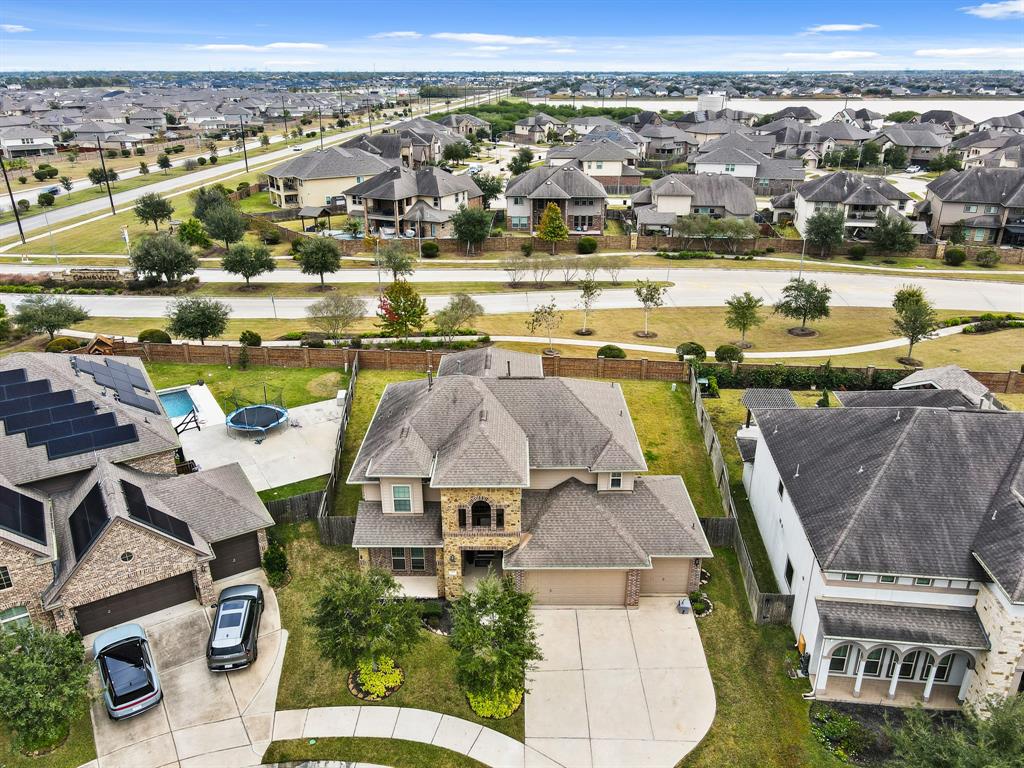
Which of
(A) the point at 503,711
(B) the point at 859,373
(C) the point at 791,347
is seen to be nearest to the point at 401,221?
(C) the point at 791,347

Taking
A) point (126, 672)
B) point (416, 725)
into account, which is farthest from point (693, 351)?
point (126, 672)

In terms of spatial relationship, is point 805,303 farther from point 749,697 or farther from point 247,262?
point 247,262

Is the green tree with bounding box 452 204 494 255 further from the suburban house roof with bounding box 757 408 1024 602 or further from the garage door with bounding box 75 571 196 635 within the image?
the garage door with bounding box 75 571 196 635

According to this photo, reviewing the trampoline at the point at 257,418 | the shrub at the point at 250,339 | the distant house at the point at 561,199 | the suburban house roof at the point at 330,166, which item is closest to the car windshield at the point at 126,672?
the trampoline at the point at 257,418

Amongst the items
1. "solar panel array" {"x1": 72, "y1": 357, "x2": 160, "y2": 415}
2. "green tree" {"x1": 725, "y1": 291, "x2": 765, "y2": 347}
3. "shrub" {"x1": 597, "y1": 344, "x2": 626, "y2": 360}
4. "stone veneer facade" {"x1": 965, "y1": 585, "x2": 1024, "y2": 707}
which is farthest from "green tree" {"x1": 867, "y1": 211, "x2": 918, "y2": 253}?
"solar panel array" {"x1": 72, "y1": 357, "x2": 160, "y2": 415}

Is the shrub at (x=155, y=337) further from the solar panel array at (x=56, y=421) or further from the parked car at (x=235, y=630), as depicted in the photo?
the parked car at (x=235, y=630)

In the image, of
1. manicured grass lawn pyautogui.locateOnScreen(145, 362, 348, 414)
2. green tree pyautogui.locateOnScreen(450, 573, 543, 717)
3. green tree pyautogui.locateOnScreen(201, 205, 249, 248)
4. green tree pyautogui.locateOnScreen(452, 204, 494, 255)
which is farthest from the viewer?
green tree pyautogui.locateOnScreen(452, 204, 494, 255)
